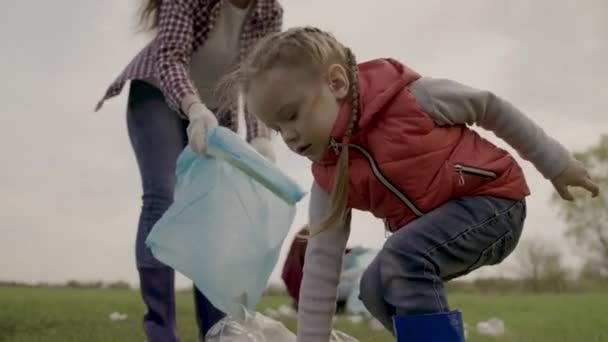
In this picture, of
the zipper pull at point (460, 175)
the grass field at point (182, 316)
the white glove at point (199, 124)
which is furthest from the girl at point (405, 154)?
the grass field at point (182, 316)

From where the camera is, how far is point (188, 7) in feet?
6.79

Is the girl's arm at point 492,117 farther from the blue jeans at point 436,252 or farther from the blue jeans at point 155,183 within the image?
the blue jeans at point 155,183

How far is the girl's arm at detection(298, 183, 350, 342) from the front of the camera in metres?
1.59

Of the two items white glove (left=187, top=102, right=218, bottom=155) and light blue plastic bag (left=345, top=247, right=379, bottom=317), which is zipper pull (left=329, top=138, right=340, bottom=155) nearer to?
white glove (left=187, top=102, right=218, bottom=155)

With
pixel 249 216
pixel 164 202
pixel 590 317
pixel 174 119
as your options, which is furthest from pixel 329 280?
pixel 590 317

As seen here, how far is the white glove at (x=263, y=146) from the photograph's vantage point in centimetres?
212

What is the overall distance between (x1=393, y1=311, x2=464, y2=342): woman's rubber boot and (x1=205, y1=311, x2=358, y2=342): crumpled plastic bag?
768 mm

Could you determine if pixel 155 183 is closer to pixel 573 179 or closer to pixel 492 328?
pixel 573 179

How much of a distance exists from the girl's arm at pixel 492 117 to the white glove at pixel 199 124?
604 mm

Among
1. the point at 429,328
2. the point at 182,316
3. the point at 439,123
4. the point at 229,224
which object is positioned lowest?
the point at 182,316

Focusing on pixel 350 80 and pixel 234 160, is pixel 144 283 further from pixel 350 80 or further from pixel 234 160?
pixel 350 80

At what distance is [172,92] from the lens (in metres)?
1.95

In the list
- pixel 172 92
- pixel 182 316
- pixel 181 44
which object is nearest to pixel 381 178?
pixel 172 92

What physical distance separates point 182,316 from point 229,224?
1817 millimetres
